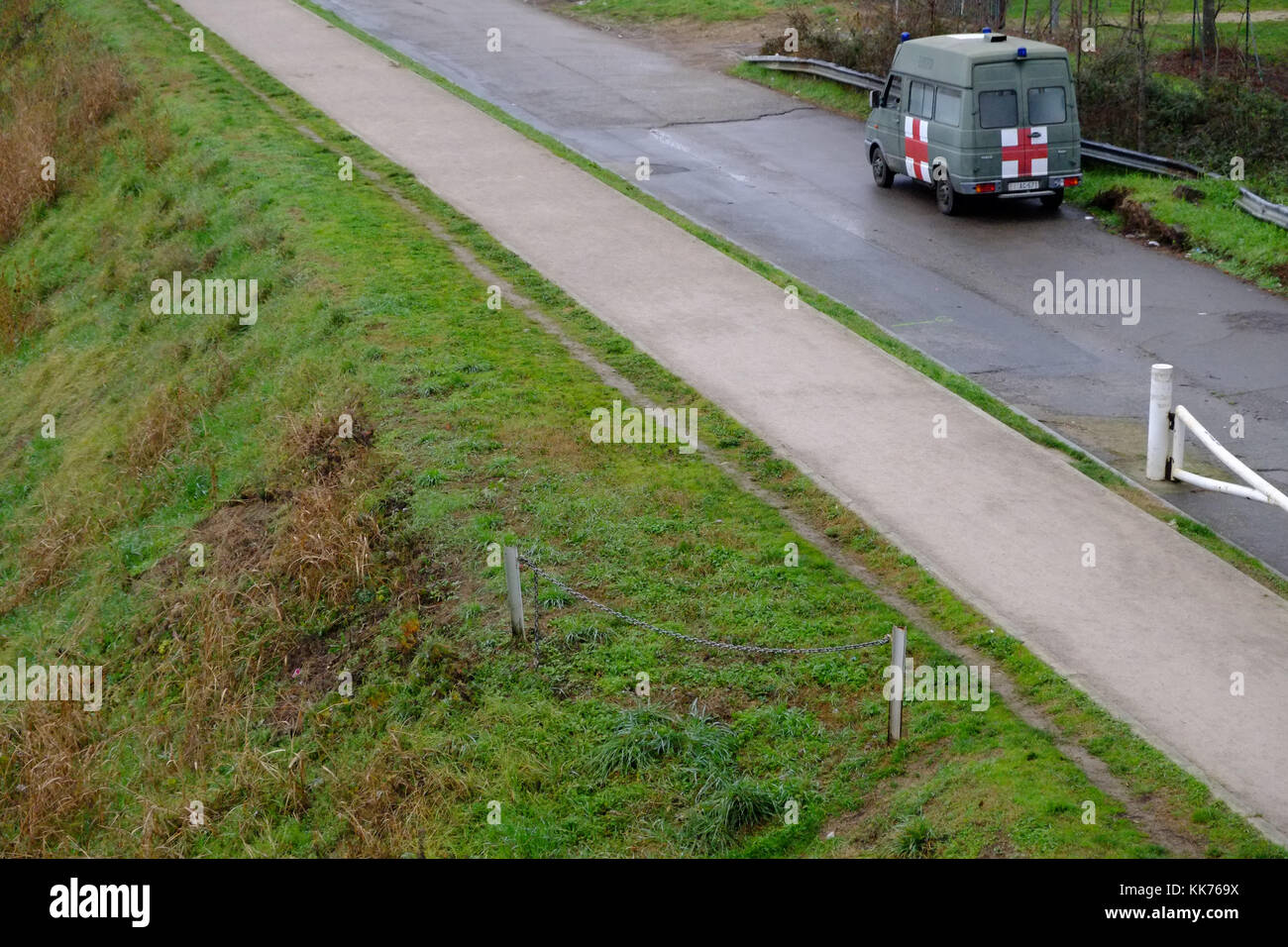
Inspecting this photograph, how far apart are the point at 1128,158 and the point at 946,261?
4.84 meters

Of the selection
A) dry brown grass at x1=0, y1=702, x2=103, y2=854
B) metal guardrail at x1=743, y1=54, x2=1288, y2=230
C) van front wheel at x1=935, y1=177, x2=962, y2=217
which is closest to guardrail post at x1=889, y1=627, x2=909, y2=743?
dry brown grass at x1=0, y1=702, x2=103, y2=854

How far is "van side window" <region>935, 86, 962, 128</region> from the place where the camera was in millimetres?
20891

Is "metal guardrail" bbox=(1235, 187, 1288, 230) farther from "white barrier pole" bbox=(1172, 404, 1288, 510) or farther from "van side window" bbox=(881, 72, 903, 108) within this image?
"white barrier pole" bbox=(1172, 404, 1288, 510)

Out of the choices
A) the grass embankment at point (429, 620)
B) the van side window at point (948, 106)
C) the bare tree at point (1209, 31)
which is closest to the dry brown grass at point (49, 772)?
the grass embankment at point (429, 620)

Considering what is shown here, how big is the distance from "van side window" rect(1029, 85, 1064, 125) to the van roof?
519mm

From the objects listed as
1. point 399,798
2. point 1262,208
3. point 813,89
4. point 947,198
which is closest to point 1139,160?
point 1262,208

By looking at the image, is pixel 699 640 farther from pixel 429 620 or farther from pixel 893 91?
pixel 893 91

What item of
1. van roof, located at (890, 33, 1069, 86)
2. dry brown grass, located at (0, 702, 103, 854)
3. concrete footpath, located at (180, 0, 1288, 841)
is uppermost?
van roof, located at (890, 33, 1069, 86)

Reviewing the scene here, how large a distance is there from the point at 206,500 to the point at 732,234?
8953 millimetres

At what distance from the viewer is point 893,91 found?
74.8 feet

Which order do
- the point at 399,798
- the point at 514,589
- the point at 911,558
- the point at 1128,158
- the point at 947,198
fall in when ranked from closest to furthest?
the point at 399,798
the point at 514,589
the point at 911,558
the point at 947,198
the point at 1128,158

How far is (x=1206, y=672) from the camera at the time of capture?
927 cm
